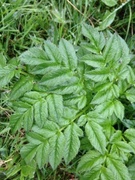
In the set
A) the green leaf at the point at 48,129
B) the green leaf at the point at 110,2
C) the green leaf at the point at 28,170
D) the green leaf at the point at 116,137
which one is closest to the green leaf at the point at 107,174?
the green leaf at the point at 116,137

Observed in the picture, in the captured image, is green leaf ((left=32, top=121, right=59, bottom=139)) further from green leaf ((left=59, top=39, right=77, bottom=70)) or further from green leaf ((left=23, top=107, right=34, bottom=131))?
green leaf ((left=59, top=39, right=77, bottom=70))

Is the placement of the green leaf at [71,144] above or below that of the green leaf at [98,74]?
below

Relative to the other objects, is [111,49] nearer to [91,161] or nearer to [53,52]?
[53,52]

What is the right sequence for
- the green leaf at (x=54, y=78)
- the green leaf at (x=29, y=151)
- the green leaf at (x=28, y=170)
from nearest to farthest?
the green leaf at (x=54, y=78) → the green leaf at (x=29, y=151) → the green leaf at (x=28, y=170)

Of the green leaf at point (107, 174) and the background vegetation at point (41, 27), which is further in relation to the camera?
the background vegetation at point (41, 27)

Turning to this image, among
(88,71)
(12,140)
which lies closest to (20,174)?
(12,140)

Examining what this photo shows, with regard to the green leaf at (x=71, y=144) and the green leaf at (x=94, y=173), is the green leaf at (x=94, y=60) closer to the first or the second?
the green leaf at (x=71, y=144)
